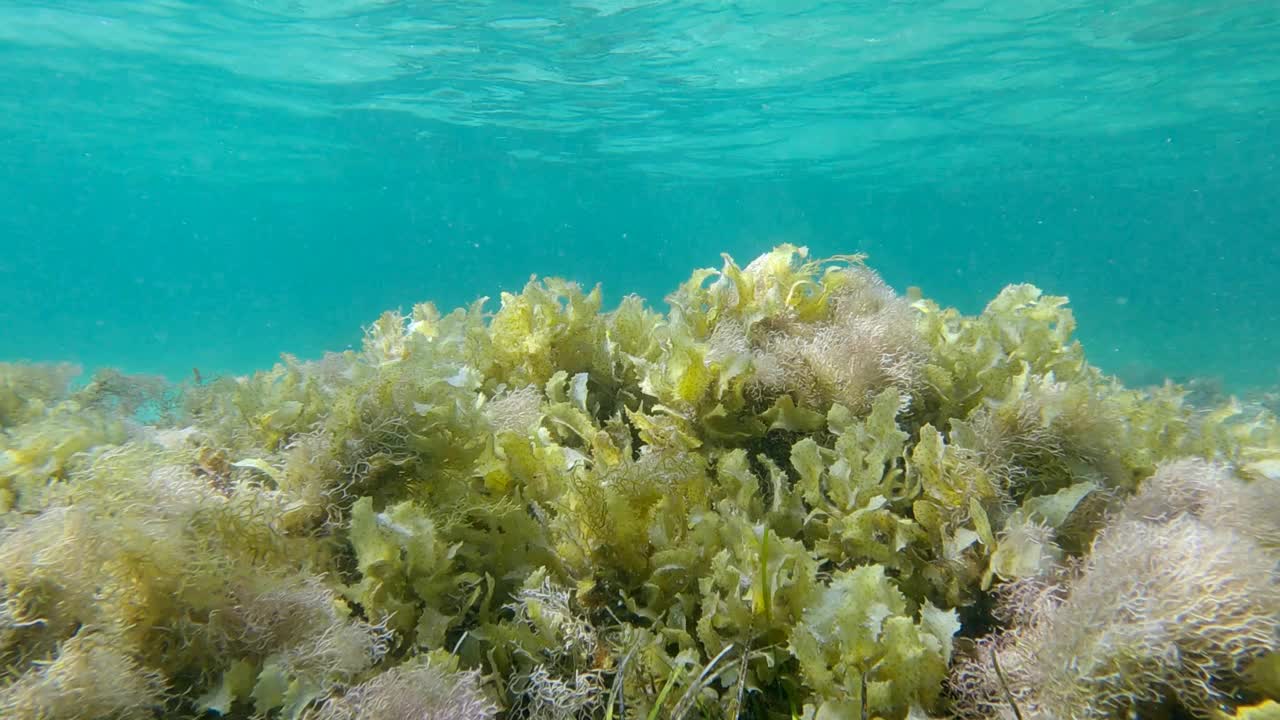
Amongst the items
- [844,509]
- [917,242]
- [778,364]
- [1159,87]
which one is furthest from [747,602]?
[917,242]

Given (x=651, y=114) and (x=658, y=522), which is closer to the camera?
(x=658, y=522)

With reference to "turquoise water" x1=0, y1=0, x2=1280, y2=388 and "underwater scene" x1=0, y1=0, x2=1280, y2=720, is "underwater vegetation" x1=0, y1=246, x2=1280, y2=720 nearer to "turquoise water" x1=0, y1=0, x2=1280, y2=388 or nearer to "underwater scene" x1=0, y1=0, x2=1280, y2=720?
"underwater scene" x1=0, y1=0, x2=1280, y2=720

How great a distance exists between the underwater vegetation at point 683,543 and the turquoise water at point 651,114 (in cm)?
547

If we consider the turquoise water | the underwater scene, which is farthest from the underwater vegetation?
the turquoise water

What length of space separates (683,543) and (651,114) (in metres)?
26.4

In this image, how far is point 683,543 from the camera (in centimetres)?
184

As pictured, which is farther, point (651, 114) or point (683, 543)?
point (651, 114)

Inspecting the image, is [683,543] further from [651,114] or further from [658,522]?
[651,114]

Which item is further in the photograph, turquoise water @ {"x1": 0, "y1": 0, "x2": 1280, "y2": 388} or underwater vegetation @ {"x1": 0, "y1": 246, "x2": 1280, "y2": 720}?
turquoise water @ {"x1": 0, "y1": 0, "x2": 1280, "y2": 388}

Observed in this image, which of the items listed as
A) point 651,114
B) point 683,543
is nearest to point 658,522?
point 683,543

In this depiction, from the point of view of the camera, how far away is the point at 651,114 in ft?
85.8

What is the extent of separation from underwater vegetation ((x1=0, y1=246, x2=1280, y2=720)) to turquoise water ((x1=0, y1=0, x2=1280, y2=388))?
547cm

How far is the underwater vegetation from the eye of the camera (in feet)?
4.56

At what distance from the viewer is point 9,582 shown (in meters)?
1.39
